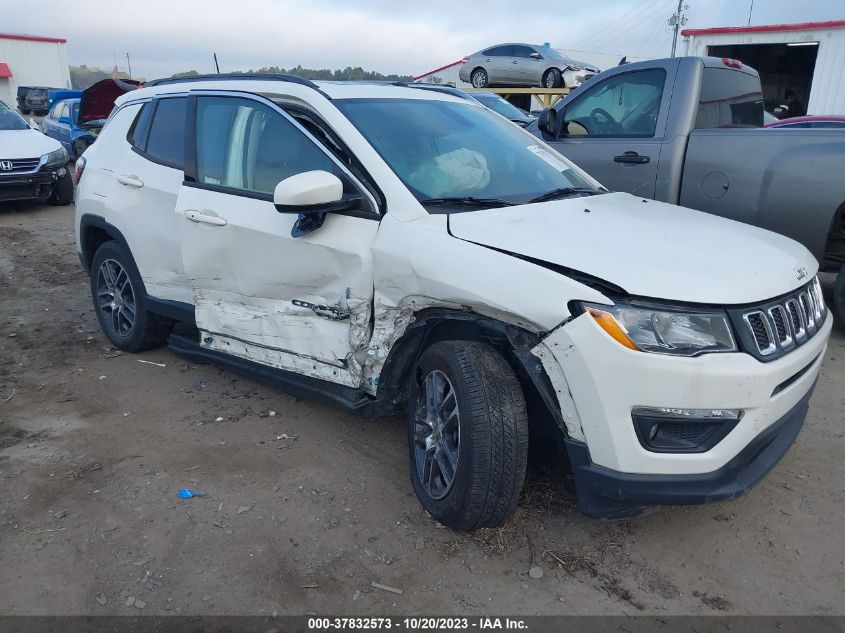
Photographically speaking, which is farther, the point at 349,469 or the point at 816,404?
the point at 816,404

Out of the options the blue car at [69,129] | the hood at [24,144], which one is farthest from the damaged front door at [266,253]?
the blue car at [69,129]

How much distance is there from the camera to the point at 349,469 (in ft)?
11.6

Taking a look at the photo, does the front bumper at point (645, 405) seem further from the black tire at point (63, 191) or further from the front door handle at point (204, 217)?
the black tire at point (63, 191)

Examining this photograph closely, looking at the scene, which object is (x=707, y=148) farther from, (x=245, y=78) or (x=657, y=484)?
(x=657, y=484)

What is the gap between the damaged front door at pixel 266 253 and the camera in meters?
3.24

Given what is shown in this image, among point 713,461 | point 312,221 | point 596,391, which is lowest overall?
point 713,461

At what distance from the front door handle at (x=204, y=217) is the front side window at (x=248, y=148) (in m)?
0.19

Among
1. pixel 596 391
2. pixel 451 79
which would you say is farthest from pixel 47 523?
pixel 451 79

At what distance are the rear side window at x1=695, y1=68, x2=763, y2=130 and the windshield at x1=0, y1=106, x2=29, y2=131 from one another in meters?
10.6

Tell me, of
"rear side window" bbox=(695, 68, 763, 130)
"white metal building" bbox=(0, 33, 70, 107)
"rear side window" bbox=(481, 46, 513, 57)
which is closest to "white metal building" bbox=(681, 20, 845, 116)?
"rear side window" bbox=(481, 46, 513, 57)

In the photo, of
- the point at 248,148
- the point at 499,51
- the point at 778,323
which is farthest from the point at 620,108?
the point at 499,51

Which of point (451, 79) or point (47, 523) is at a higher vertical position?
point (451, 79)

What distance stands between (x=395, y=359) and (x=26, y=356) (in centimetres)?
343

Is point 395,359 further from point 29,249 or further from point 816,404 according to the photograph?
point 29,249
